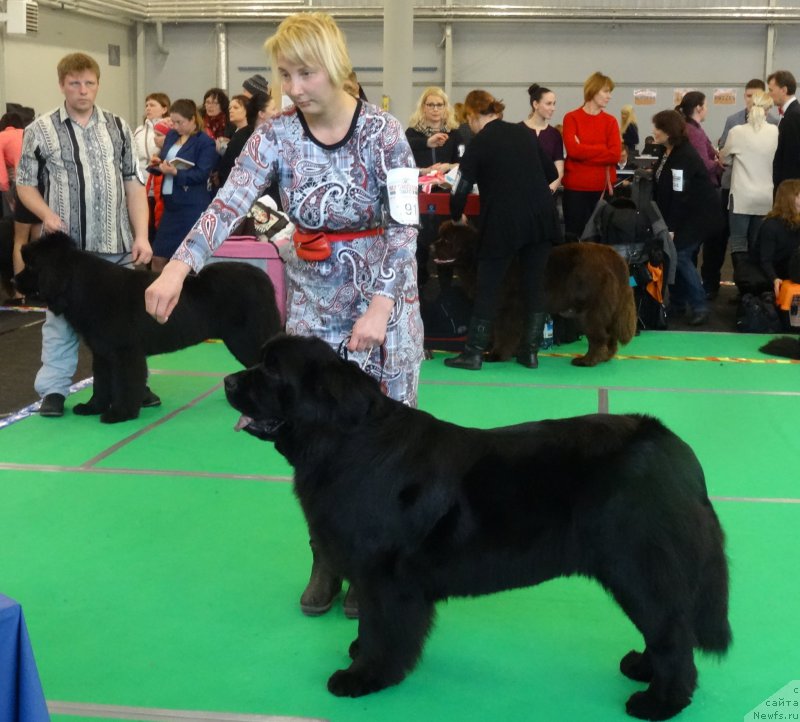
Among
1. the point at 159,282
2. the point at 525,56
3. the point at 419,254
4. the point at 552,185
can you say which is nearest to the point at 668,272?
the point at 552,185

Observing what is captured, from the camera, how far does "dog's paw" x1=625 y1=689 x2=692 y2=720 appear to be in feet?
7.89

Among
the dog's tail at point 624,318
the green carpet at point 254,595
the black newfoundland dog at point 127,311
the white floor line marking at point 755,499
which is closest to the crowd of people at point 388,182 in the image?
the black newfoundland dog at point 127,311

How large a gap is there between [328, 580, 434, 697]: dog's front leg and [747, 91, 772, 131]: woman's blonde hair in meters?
7.46

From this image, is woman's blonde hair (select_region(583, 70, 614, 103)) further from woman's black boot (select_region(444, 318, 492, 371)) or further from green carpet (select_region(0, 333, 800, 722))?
green carpet (select_region(0, 333, 800, 722))

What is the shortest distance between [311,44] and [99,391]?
3227 mm

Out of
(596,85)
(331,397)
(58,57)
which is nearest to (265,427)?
(331,397)

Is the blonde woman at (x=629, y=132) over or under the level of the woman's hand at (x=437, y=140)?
over

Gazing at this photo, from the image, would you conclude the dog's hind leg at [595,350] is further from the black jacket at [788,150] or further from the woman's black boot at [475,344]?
the black jacket at [788,150]

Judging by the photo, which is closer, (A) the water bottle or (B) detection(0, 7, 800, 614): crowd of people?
(B) detection(0, 7, 800, 614): crowd of people

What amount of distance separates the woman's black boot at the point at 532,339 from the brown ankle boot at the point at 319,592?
12.0 feet

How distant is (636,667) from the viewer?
2.60m

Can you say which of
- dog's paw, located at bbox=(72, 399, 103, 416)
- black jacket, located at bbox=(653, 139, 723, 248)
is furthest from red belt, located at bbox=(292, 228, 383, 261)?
black jacket, located at bbox=(653, 139, 723, 248)

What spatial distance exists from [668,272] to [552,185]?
1217 millimetres

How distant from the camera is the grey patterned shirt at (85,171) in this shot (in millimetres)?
4949
